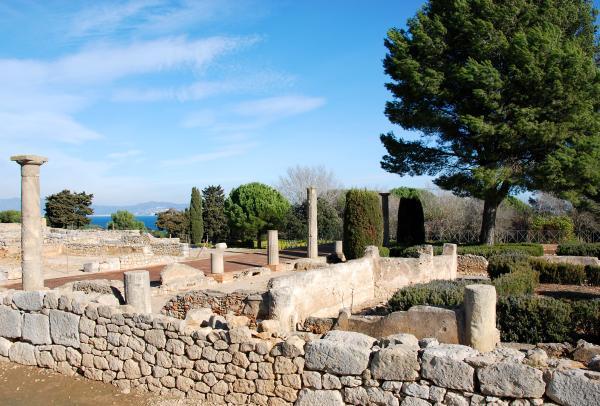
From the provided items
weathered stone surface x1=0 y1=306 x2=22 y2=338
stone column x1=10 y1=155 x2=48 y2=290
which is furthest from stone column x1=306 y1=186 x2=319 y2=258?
weathered stone surface x1=0 y1=306 x2=22 y2=338

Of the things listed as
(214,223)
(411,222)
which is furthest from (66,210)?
(411,222)

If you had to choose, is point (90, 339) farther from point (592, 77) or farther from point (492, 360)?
point (592, 77)

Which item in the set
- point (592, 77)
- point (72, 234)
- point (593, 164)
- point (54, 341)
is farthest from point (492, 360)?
point (72, 234)

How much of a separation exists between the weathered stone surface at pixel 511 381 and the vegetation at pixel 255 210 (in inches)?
1211

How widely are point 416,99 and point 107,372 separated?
18.5 metres

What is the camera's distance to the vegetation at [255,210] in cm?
3497

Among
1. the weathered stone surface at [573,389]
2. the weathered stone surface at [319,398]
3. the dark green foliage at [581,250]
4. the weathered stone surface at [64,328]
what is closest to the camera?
the weathered stone surface at [573,389]

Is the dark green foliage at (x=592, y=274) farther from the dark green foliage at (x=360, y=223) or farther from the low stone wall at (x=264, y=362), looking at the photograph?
the low stone wall at (x=264, y=362)

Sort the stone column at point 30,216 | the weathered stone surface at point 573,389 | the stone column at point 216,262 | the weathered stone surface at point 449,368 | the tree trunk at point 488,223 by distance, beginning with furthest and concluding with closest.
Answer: the tree trunk at point 488,223
the stone column at point 216,262
the stone column at point 30,216
the weathered stone surface at point 449,368
the weathered stone surface at point 573,389

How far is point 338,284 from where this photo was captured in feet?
38.0

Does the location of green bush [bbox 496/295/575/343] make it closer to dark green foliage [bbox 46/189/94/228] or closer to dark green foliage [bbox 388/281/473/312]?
dark green foliage [bbox 388/281/473/312]

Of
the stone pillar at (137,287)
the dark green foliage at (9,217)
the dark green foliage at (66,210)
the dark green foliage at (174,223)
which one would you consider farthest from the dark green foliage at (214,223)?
the stone pillar at (137,287)

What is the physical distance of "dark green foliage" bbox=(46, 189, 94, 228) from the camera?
43.7 m

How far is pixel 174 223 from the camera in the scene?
47188 millimetres
